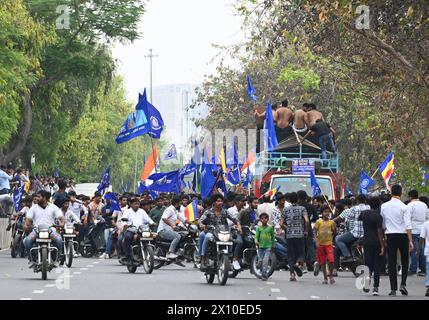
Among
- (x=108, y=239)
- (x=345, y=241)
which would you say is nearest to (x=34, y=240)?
(x=345, y=241)

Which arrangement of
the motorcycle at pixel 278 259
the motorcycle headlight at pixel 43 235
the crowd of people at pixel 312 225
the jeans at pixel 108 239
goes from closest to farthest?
the crowd of people at pixel 312 225
the motorcycle headlight at pixel 43 235
the motorcycle at pixel 278 259
the jeans at pixel 108 239

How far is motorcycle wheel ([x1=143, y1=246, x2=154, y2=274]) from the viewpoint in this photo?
85.4 ft

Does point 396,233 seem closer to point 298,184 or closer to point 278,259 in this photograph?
point 278,259

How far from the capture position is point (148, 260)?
86.0 feet

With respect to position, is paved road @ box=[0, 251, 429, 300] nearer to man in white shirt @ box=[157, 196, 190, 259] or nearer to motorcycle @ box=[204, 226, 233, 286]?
motorcycle @ box=[204, 226, 233, 286]

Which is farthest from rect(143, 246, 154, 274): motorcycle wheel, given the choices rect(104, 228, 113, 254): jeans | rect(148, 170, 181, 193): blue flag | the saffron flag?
rect(148, 170, 181, 193): blue flag

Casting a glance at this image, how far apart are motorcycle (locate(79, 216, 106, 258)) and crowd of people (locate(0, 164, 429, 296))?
4833 mm

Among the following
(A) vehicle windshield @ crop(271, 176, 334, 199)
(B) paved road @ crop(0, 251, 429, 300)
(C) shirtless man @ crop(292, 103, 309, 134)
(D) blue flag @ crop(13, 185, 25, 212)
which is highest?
(C) shirtless man @ crop(292, 103, 309, 134)

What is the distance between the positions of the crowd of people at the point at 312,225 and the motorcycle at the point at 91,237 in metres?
4.83

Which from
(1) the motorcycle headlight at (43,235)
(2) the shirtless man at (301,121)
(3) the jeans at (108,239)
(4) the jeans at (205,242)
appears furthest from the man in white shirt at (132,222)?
(2) the shirtless man at (301,121)

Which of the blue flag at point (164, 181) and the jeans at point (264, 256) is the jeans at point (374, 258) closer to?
the jeans at point (264, 256)

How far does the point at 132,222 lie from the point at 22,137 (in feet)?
87.2

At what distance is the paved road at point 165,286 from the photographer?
20.0 meters

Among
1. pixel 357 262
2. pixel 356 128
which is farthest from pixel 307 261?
pixel 356 128
